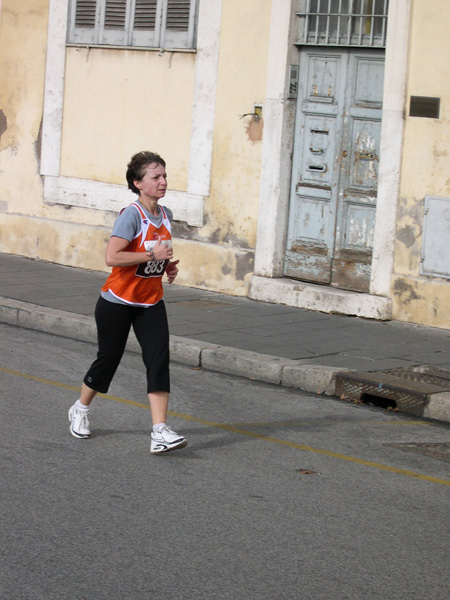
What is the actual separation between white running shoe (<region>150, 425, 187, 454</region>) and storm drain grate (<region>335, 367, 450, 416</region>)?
2.18 meters

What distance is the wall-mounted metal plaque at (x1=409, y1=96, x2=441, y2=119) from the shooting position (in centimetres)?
1087

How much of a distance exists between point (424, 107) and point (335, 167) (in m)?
1.44

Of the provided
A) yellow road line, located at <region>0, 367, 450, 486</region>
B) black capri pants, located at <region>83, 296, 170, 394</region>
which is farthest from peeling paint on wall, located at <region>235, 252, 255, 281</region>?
black capri pants, located at <region>83, 296, 170, 394</region>

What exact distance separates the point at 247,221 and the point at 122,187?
77.5 inches

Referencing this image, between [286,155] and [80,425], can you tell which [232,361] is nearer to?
[80,425]

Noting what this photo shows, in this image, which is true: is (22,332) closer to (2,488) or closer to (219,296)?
(219,296)

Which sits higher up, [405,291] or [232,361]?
[405,291]

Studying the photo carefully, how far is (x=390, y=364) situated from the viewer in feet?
29.9

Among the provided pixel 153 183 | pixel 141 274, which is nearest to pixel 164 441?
pixel 141 274

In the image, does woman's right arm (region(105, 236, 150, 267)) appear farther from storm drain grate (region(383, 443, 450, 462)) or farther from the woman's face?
storm drain grate (region(383, 443, 450, 462))

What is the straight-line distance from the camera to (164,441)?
252 inches

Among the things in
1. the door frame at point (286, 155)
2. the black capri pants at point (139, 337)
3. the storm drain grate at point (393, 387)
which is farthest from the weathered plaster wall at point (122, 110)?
the black capri pants at point (139, 337)

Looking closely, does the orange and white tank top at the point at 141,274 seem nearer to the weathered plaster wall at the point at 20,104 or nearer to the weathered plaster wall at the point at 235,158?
the weathered plaster wall at the point at 235,158

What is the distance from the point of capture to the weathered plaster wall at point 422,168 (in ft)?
35.5
